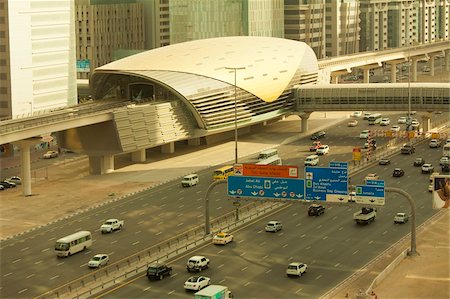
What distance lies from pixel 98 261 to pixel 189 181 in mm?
35064

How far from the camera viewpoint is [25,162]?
114312 millimetres

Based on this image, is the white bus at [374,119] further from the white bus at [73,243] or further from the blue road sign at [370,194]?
the white bus at [73,243]

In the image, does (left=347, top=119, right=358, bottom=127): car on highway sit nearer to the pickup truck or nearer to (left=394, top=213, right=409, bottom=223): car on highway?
(left=394, top=213, right=409, bottom=223): car on highway

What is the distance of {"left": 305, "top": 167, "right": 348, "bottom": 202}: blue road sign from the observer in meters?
83.4

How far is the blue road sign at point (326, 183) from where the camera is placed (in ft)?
274

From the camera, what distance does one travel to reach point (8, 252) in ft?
294

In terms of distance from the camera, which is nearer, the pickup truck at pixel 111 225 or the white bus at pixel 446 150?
the pickup truck at pixel 111 225

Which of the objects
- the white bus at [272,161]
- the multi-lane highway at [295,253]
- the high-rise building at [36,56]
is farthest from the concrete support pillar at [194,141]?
the multi-lane highway at [295,253]

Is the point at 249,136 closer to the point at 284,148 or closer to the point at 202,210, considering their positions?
the point at 284,148

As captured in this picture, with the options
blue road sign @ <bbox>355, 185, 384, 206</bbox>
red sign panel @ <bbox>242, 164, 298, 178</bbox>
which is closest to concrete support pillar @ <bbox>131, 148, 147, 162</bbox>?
red sign panel @ <bbox>242, 164, 298, 178</bbox>

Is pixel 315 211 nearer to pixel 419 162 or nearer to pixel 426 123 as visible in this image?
pixel 419 162

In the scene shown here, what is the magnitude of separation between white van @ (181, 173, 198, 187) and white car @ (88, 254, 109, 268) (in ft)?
109

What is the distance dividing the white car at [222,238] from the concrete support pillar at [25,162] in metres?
32.6

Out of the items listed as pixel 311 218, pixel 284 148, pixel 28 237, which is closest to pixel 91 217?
pixel 28 237
